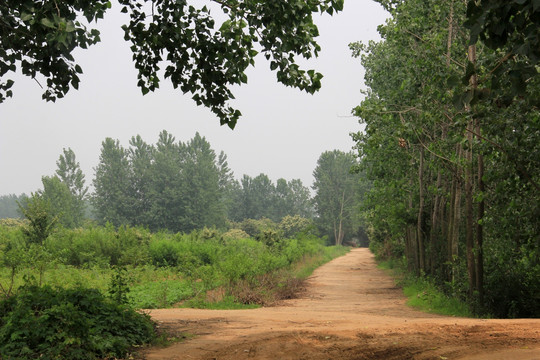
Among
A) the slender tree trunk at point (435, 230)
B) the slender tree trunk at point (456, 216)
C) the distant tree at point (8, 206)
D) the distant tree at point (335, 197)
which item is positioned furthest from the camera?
the distant tree at point (8, 206)

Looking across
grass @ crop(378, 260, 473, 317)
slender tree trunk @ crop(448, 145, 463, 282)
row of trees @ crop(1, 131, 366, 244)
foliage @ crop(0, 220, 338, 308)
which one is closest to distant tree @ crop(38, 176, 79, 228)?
row of trees @ crop(1, 131, 366, 244)

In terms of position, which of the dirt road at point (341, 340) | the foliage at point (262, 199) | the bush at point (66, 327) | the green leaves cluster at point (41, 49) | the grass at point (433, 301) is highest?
the foliage at point (262, 199)

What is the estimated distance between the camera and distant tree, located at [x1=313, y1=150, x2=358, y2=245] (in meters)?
91.6

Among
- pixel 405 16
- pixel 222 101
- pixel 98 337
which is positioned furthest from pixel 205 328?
pixel 405 16

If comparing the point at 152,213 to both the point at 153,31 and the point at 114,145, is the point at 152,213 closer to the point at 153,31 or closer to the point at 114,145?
the point at 114,145

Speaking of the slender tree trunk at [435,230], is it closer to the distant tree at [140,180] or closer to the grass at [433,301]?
the grass at [433,301]

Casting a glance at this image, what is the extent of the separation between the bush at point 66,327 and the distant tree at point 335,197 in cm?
8329

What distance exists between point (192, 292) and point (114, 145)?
62.6m

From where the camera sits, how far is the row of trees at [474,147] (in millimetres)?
5977

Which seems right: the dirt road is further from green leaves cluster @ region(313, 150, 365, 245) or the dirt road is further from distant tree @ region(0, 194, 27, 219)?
distant tree @ region(0, 194, 27, 219)

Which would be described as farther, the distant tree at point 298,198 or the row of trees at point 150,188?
the distant tree at point 298,198

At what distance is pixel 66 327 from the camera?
262 inches

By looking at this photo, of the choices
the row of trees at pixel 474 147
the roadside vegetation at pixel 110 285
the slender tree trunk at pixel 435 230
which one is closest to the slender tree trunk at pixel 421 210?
the row of trees at pixel 474 147

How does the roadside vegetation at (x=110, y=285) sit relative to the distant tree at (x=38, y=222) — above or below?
below
